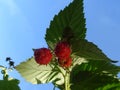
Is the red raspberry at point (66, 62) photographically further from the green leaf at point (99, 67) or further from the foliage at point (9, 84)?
the foliage at point (9, 84)

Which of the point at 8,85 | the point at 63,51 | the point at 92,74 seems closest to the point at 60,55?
the point at 63,51

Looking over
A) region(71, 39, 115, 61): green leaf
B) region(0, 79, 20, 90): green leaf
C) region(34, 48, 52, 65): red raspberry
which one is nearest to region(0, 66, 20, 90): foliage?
region(0, 79, 20, 90): green leaf

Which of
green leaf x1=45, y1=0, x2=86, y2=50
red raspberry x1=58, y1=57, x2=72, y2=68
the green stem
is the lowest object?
the green stem

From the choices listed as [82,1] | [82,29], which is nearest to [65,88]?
[82,29]

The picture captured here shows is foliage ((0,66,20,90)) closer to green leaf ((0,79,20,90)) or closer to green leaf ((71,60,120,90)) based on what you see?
green leaf ((0,79,20,90))

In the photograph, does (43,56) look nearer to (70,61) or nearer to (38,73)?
(70,61)

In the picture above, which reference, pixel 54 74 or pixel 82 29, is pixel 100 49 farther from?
pixel 54 74

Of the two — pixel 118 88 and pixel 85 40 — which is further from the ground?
pixel 85 40
